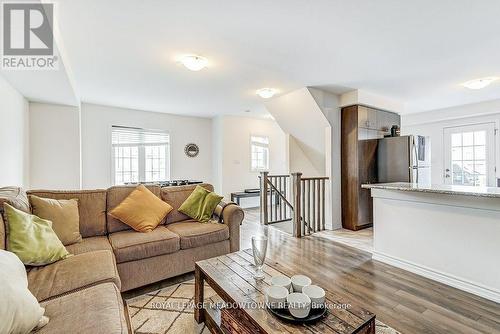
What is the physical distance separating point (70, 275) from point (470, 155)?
7146mm

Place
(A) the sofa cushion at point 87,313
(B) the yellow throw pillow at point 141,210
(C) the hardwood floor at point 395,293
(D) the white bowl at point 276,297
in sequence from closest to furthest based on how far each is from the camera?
(A) the sofa cushion at point 87,313 → (D) the white bowl at point 276,297 → (C) the hardwood floor at point 395,293 → (B) the yellow throw pillow at point 141,210

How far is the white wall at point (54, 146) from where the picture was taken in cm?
388

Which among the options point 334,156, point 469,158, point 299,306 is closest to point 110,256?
point 299,306

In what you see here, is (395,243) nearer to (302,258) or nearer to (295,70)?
(302,258)

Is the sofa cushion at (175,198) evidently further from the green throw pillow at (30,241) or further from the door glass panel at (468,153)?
the door glass panel at (468,153)

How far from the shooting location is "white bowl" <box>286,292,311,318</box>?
1076 mm

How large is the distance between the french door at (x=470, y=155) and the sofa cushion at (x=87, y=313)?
22.3ft

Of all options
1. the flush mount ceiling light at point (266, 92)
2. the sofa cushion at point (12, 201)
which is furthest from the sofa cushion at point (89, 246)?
the flush mount ceiling light at point (266, 92)

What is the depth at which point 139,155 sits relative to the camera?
554cm

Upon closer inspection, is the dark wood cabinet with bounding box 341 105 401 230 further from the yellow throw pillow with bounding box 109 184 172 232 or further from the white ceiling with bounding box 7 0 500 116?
the yellow throw pillow with bounding box 109 184 172 232

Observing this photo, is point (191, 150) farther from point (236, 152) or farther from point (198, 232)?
point (198, 232)

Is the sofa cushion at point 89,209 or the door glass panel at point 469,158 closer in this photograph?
the sofa cushion at point 89,209

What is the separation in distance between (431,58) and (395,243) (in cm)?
224

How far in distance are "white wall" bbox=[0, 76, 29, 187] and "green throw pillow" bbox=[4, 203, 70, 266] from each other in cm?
172
